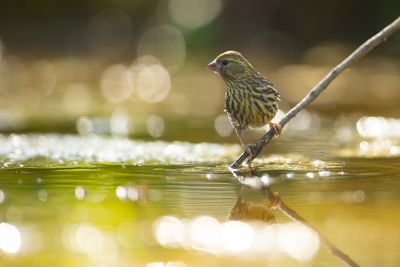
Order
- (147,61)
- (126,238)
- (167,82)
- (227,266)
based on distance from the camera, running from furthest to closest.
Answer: (147,61) < (167,82) < (126,238) < (227,266)

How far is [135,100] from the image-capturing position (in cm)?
1291

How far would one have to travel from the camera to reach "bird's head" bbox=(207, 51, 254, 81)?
754 cm

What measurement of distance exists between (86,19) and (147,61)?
2.86m

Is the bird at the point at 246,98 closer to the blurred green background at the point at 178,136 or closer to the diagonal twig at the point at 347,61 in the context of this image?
the blurred green background at the point at 178,136

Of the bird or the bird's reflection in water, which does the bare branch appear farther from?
the bird

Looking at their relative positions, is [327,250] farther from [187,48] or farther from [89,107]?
[187,48]

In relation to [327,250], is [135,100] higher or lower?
higher

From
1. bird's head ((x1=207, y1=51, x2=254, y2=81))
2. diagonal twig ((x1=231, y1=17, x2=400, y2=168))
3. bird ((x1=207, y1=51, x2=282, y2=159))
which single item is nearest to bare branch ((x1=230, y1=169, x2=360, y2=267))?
diagonal twig ((x1=231, y1=17, x2=400, y2=168))

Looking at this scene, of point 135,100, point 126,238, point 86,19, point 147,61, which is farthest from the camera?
point 86,19

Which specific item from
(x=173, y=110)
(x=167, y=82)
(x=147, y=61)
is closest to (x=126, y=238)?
(x=173, y=110)

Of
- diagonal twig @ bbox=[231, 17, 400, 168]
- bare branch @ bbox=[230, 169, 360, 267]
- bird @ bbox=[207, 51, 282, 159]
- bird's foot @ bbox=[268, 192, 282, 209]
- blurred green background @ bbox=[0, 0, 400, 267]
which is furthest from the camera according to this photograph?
bird @ bbox=[207, 51, 282, 159]

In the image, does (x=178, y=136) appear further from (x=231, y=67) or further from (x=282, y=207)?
(x=282, y=207)

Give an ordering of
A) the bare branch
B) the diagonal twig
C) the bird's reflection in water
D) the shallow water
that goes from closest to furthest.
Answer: the bare branch → the shallow water → the bird's reflection in water → the diagonal twig

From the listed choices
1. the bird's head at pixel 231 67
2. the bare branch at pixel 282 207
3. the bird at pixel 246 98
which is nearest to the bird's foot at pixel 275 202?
the bare branch at pixel 282 207
